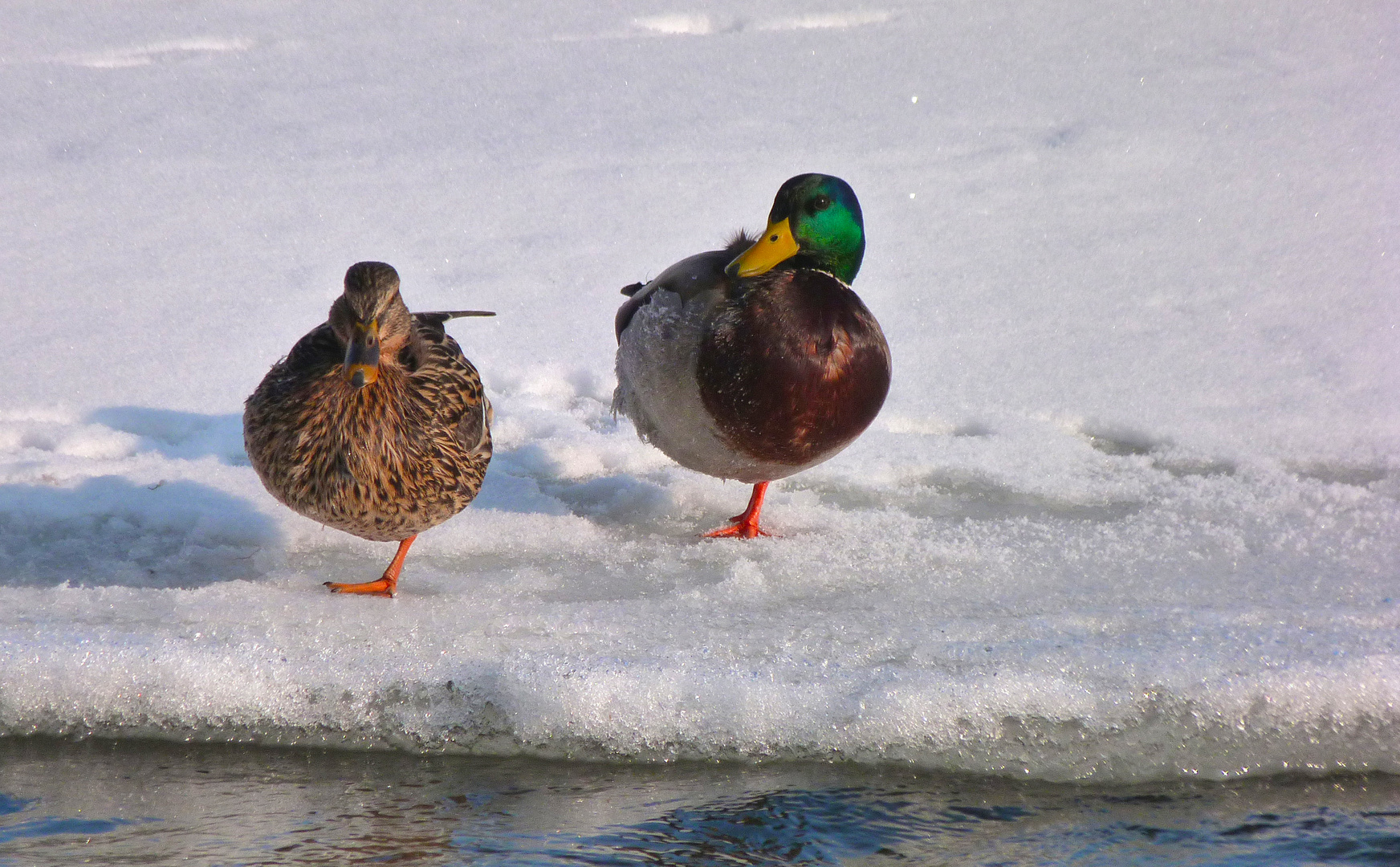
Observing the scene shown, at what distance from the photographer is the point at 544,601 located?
9.24ft

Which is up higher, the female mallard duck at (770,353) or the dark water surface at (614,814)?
the female mallard duck at (770,353)

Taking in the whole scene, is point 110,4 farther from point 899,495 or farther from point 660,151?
point 899,495

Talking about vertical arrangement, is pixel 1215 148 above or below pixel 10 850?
above

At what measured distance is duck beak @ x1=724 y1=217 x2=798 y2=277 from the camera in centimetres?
326

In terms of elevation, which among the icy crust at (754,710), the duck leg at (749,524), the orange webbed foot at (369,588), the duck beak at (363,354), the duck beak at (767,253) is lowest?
the icy crust at (754,710)

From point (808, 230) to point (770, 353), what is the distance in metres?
0.41

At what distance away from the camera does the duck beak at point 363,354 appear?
250cm

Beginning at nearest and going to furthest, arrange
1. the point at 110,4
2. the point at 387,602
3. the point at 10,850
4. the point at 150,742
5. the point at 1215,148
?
the point at 10,850, the point at 150,742, the point at 387,602, the point at 1215,148, the point at 110,4

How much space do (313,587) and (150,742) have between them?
70 centimetres

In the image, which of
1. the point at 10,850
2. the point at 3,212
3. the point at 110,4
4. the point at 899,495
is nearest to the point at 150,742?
the point at 10,850

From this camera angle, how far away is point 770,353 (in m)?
3.15

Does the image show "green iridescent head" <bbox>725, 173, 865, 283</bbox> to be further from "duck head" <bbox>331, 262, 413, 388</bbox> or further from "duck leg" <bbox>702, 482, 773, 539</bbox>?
"duck head" <bbox>331, 262, 413, 388</bbox>

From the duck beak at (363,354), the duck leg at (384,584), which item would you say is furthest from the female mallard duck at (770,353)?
the duck beak at (363,354)

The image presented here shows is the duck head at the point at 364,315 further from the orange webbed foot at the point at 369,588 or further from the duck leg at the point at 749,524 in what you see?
the duck leg at the point at 749,524
